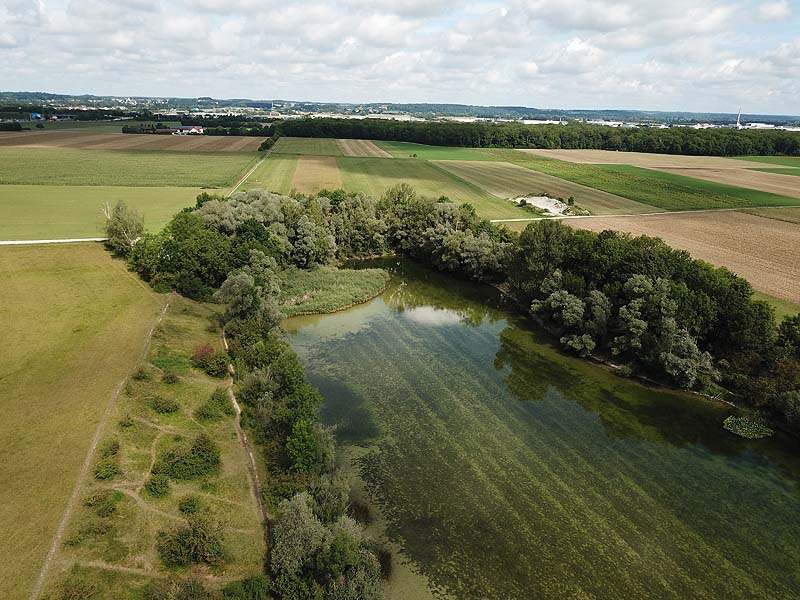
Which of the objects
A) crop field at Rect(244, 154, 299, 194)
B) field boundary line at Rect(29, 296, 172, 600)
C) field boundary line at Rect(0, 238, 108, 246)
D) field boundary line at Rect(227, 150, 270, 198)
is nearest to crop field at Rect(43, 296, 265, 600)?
field boundary line at Rect(29, 296, 172, 600)

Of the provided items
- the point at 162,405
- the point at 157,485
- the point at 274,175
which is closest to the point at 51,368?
the point at 162,405

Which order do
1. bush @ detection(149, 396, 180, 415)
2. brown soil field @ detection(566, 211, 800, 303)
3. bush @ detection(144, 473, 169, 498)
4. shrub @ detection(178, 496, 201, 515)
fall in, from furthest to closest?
brown soil field @ detection(566, 211, 800, 303) < bush @ detection(149, 396, 180, 415) < bush @ detection(144, 473, 169, 498) < shrub @ detection(178, 496, 201, 515)

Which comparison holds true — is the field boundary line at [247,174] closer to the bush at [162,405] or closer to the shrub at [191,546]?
the bush at [162,405]

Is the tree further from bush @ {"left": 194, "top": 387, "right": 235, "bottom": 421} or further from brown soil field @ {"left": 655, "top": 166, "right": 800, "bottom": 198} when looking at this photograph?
brown soil field @ {"left": 655, "top": 166, "right": 800, "bottom": 198}

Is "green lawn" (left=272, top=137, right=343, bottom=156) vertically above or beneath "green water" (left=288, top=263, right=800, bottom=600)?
above

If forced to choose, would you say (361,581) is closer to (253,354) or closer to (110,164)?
(253,354)

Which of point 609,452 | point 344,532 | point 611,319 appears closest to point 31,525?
point 344,532

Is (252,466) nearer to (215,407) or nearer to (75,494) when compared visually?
(215,407)
